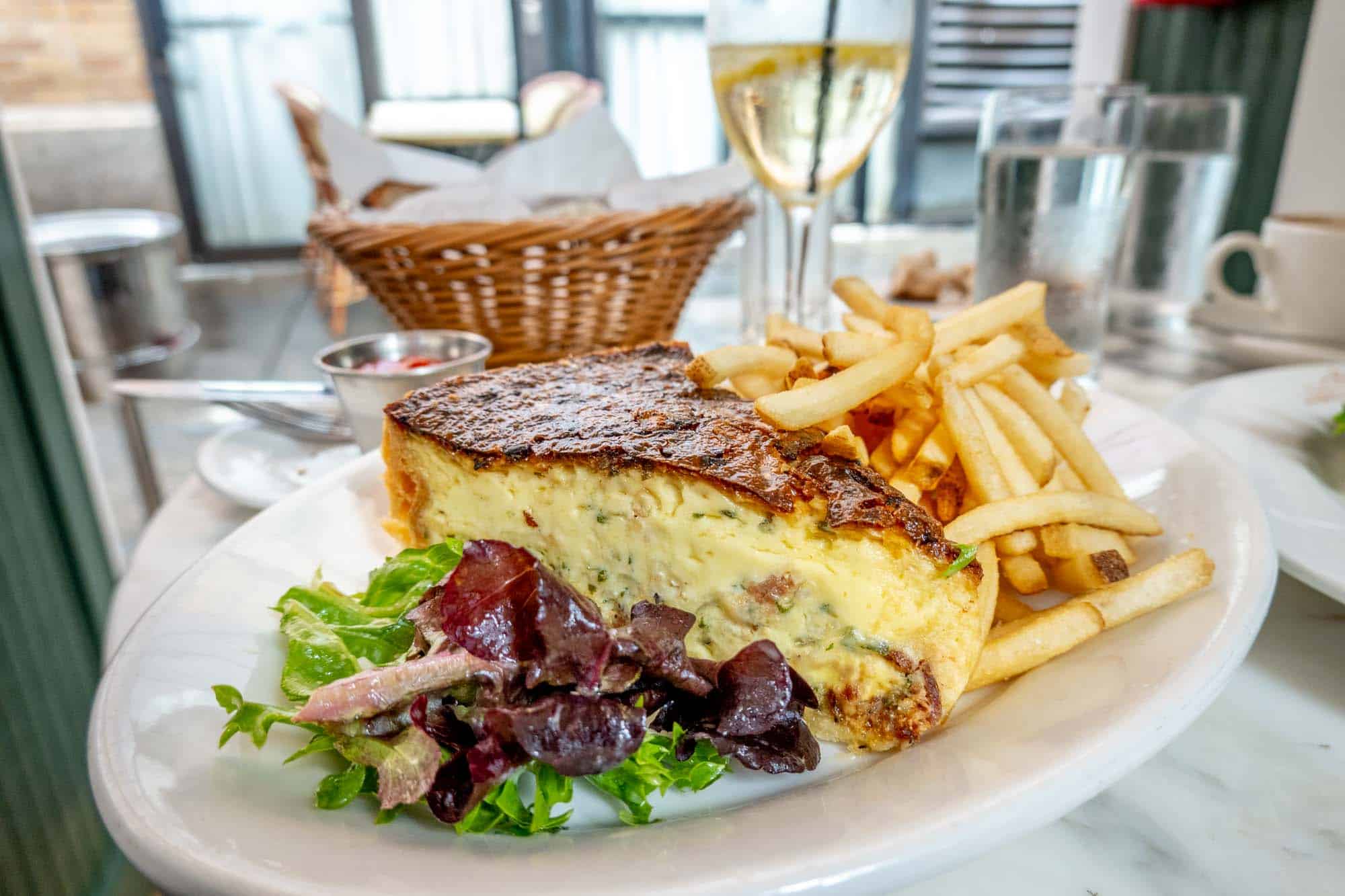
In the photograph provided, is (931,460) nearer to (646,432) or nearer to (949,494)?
(949,494)

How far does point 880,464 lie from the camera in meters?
1.27

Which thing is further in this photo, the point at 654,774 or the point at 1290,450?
the point at 1290,450

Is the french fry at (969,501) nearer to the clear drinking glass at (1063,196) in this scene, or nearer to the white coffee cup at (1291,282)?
the clear drinking glass at (1063,196)

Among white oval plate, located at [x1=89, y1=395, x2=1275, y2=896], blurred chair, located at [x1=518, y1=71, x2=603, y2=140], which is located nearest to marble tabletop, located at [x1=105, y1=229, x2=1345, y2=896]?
white oval plate, located at [x1=89, y1=395, x2=1275, y2=896]

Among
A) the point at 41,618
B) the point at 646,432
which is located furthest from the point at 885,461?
the point at 41,618

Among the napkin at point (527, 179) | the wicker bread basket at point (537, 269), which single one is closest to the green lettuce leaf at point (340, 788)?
the wicker bread basket at point (537, 269)

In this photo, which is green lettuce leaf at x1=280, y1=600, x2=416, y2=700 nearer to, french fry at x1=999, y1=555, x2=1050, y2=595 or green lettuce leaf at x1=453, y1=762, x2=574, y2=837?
green lettuce leaf at x1=453, y1=762, x2=574, y2=837

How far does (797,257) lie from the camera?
7.16 feet

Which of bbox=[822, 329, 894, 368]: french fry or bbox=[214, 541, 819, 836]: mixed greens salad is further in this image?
bbox=[822, 329, 894, 368]: french fry

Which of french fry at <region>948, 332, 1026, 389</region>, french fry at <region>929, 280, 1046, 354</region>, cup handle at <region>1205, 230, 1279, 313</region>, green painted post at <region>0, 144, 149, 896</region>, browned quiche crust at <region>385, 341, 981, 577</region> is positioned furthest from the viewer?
cup handle at <region>1205, 230, 1279, 313</region>

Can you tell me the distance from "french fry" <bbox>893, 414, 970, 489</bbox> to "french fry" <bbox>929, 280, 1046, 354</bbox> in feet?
0.58

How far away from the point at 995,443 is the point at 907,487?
17 centimetres

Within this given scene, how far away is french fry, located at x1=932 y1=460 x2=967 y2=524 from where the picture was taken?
1245mm

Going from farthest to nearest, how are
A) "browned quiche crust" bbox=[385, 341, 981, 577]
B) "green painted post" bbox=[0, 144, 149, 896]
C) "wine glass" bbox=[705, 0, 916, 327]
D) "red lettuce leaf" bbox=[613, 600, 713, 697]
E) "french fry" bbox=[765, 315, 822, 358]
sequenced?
"green painted post" bbox=[0, 144, 149, 896] < "wine glass" bbox=[705, 0, 916, 327] < "french fry" bbox=[765, 315, 822, 358] < "browned quiche crust" bbox=[385, 341, 981, 577] < "red lettuce leaf" bbox=[613, 600, 713, 697]
